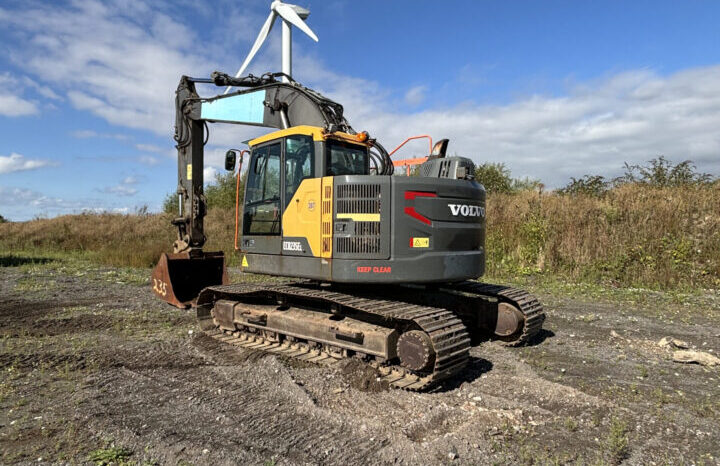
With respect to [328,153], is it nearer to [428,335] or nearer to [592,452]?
[428,335]

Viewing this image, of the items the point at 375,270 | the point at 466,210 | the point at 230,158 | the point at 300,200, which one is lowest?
the point at 375,270

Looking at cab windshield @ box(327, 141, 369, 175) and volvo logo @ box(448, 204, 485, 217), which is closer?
volvo logo @ box(448, 204, 485, 217)

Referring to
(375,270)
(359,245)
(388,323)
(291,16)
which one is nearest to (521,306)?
(388,323)

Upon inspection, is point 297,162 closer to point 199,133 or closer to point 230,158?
point 230,158

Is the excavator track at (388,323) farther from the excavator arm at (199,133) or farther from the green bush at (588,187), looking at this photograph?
the green bush at (588,187)

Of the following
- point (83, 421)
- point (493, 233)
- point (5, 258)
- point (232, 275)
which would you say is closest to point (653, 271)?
point (493, 233)

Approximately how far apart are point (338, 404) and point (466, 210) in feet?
9.35

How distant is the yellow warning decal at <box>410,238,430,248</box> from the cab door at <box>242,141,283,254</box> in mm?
1901

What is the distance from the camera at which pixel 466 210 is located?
6.01m

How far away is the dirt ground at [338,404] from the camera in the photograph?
3707 millimetres

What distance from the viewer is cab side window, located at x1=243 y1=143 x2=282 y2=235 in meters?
6.58

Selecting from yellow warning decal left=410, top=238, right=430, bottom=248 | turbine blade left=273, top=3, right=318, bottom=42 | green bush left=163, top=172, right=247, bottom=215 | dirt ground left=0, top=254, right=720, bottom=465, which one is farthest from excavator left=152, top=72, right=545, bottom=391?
green bush left=163, top=172, right=247, bottom=215

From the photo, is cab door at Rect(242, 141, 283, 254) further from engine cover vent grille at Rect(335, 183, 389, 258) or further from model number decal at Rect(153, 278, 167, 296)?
model number decal at Rect(153, 278, 167, 296)

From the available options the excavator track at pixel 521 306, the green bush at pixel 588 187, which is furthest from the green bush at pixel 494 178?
the excavator track at pixel 521 306
